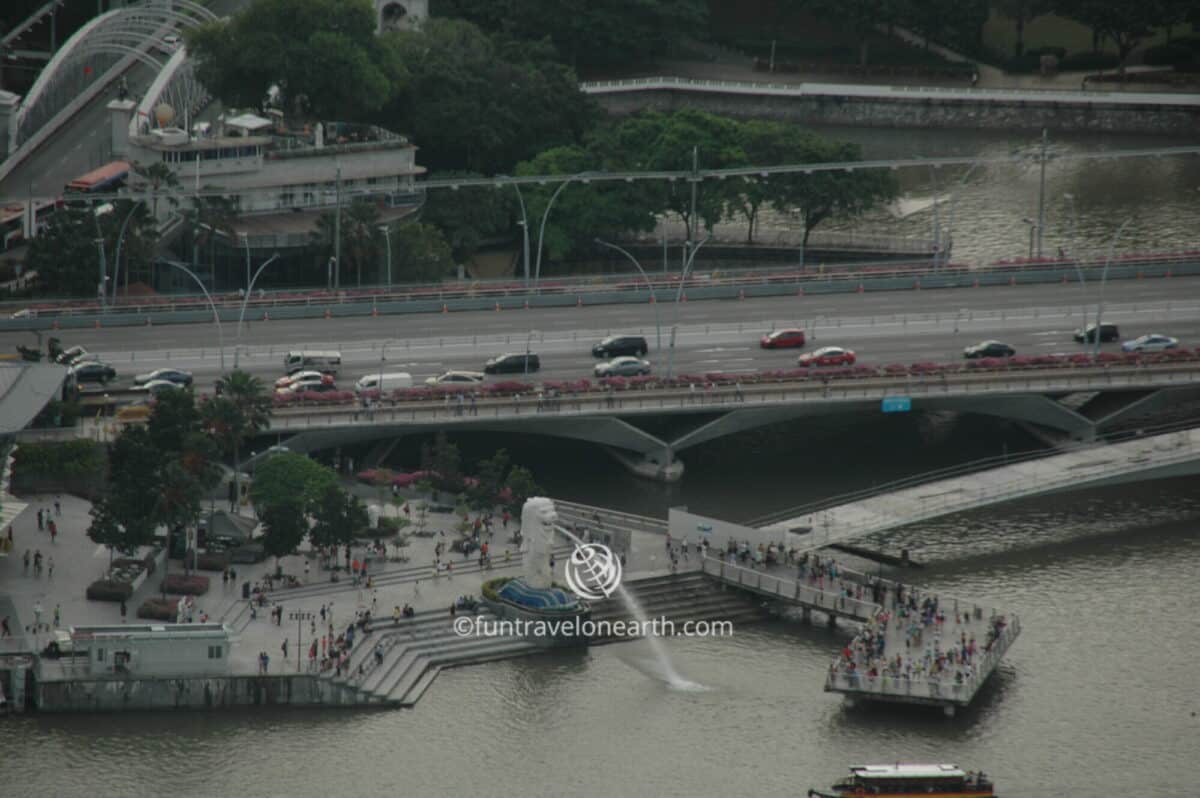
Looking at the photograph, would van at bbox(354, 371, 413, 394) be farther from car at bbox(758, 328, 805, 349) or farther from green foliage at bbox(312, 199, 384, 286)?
green foliage at bbox(312, 199, 384, 286)

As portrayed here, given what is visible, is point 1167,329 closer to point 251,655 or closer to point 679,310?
point 679,310

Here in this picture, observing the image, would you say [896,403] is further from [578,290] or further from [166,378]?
[166,378]

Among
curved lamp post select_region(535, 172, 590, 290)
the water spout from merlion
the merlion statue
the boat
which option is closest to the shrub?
the water spout from merlion

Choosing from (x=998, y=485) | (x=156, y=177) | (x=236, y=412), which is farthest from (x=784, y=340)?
(x=156, y=177)

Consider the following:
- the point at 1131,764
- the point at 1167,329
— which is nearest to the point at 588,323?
the point at 1167,329

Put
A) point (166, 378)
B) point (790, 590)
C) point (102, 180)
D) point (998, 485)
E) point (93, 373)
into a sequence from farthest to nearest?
1. point (102, 180)
2. point (93, 373)
3. point (166, 378)
4. point (998, 485)
5. point (790, 590)

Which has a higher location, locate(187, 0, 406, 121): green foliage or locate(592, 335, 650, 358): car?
locate(187, 0, 406, 121): green foliage

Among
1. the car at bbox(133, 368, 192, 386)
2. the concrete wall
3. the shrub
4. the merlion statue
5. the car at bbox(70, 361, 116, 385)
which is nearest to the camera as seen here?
the concrete wall
